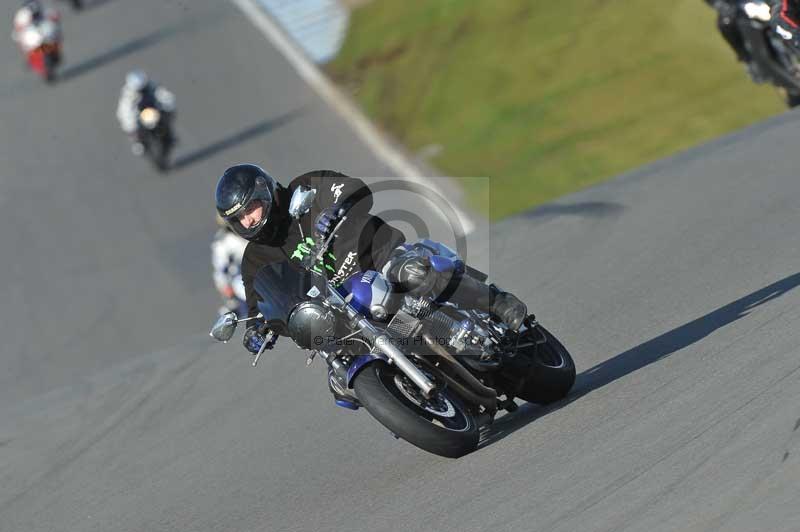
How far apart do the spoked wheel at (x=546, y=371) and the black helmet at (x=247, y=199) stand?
143 cm

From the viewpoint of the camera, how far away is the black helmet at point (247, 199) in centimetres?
598

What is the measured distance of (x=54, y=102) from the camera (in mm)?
24375

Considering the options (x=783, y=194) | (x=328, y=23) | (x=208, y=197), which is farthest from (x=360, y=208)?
(x=328, y=23)

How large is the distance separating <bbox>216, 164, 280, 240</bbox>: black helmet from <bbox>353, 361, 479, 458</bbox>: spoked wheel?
926 millimetres

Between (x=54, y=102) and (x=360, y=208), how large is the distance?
19.7m

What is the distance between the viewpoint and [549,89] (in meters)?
17.0

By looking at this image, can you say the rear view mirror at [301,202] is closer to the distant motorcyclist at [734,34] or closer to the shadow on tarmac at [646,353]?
the shadow on tarmac at [646,353]

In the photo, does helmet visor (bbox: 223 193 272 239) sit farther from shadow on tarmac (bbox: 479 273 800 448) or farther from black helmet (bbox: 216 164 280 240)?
shadow on tarmac (bbox: 479 273 800 448)

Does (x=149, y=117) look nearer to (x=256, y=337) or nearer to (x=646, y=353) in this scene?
(x=646, y=353)

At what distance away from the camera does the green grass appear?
1511 centimetres

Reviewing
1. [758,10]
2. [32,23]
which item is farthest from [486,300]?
[32,23]

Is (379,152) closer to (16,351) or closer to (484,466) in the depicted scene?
(16,351)

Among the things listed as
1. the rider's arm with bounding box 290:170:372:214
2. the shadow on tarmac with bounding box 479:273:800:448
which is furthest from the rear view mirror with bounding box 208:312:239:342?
the shadow on tarmac with bounding box 479:273:800:448

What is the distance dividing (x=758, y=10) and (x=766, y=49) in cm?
48
